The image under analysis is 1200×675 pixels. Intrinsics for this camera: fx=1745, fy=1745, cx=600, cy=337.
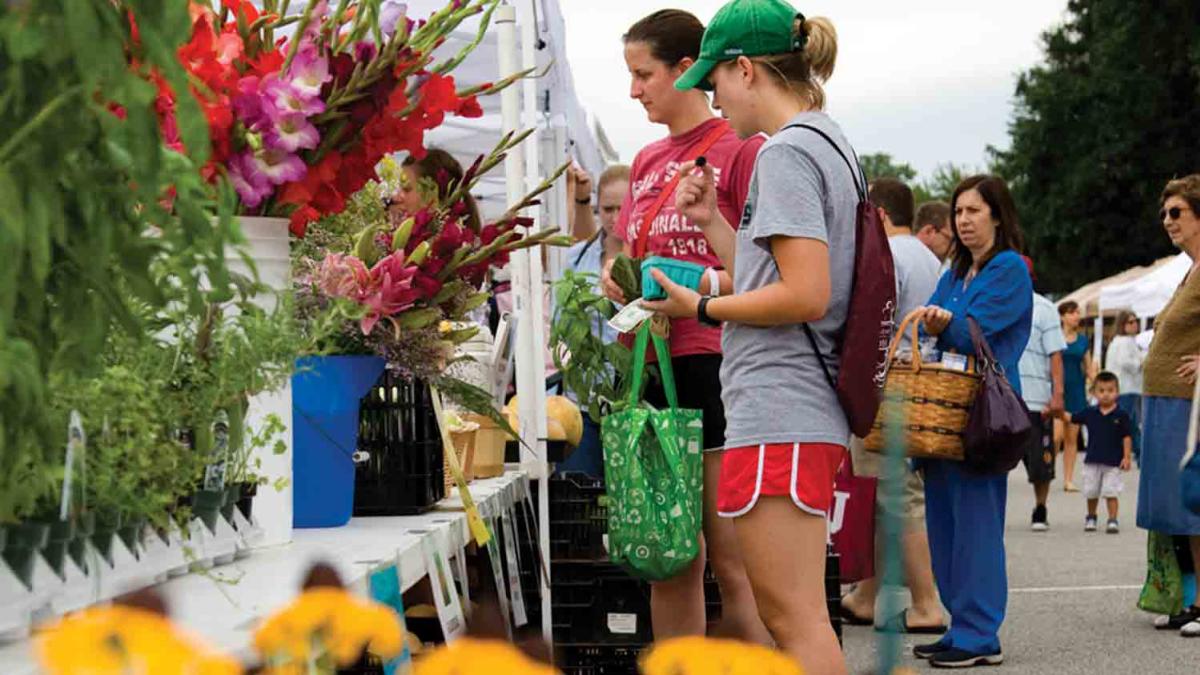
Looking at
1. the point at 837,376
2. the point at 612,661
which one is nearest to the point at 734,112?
the point at 837,376

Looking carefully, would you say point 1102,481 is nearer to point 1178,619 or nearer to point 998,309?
point 1178,619

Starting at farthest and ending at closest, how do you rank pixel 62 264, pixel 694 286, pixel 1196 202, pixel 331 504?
1. pixel 1196 202
2. pixel 694 286
3. pixel 331 504
4. pixel 62 264

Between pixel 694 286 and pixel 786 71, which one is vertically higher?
pixel 786 71

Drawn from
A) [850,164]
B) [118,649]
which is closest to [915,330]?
[850,164]

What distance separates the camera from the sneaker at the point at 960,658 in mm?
6246

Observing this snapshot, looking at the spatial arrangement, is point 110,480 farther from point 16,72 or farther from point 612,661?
point 612,661

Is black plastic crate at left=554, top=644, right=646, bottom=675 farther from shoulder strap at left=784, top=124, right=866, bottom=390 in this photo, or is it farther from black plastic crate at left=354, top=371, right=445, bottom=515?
shoulder strap at left=784, top=124, right=866, bottom=390

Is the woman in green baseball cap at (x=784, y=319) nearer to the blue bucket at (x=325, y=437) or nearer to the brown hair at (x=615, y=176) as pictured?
the blue bucket at (x=325, y=437)

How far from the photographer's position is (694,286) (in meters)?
3.73

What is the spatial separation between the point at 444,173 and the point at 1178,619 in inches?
191

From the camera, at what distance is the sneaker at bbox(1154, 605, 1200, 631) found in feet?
23.3

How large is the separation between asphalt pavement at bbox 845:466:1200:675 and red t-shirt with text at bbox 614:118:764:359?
Answer: 34.9 inches

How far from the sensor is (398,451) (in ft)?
11.5

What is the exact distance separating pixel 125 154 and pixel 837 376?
7.86 feet
